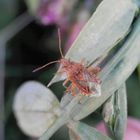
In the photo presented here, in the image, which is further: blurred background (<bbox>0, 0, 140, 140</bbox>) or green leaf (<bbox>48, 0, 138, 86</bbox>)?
blurred background (<bbox>0, 0, 140, 140</bbox>)

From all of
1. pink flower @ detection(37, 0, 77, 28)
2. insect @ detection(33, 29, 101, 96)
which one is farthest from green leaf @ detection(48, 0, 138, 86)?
pink flower @ detection(37, 0, 77, 28)

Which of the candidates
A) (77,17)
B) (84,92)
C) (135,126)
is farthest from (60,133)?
(84,92)

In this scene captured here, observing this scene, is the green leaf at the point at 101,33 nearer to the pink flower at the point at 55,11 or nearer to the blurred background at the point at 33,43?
the blurred background at the point at 33,43

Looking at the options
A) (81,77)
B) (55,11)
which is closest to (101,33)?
(81,77)

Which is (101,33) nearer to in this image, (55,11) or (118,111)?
(118,111)

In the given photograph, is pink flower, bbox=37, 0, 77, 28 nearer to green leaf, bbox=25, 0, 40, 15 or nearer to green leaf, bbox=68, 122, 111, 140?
green leaf, bbox=25, 0, 40, 15

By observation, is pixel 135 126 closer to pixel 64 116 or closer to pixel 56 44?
pixel 64 116
